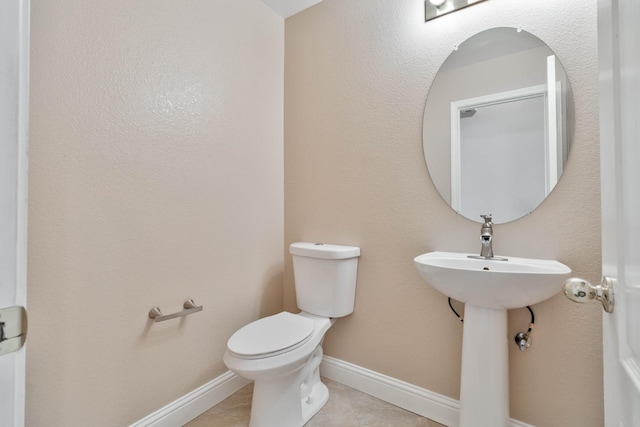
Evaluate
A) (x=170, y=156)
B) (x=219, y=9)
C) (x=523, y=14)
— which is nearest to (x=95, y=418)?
(x=170, y=156)

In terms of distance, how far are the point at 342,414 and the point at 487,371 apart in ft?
2.47

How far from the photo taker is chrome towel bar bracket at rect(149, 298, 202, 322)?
1336 millimetres

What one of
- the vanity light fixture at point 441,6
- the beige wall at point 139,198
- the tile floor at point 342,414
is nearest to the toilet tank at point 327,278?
the beige wall at point 139,198

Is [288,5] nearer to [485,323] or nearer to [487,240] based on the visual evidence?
[487,240]

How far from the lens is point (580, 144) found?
1.18 m

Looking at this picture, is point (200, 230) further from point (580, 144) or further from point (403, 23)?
point (580, 144)

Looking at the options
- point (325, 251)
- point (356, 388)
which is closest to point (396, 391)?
point (356, 388)

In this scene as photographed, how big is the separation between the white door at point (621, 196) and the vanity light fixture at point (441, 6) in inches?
39.4

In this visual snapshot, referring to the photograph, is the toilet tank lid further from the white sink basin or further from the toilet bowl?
the white sink basin

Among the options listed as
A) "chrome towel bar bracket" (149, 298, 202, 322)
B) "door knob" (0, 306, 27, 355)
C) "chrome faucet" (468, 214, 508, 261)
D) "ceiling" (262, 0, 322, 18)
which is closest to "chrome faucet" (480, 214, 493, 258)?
"chrome faucet" (468, 214, 508, 261)

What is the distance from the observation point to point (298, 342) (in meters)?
1.31

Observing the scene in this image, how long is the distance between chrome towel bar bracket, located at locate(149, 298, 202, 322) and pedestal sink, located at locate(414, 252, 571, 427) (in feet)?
3.49

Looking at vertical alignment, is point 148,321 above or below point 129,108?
below

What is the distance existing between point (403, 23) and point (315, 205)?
3.64 ft
